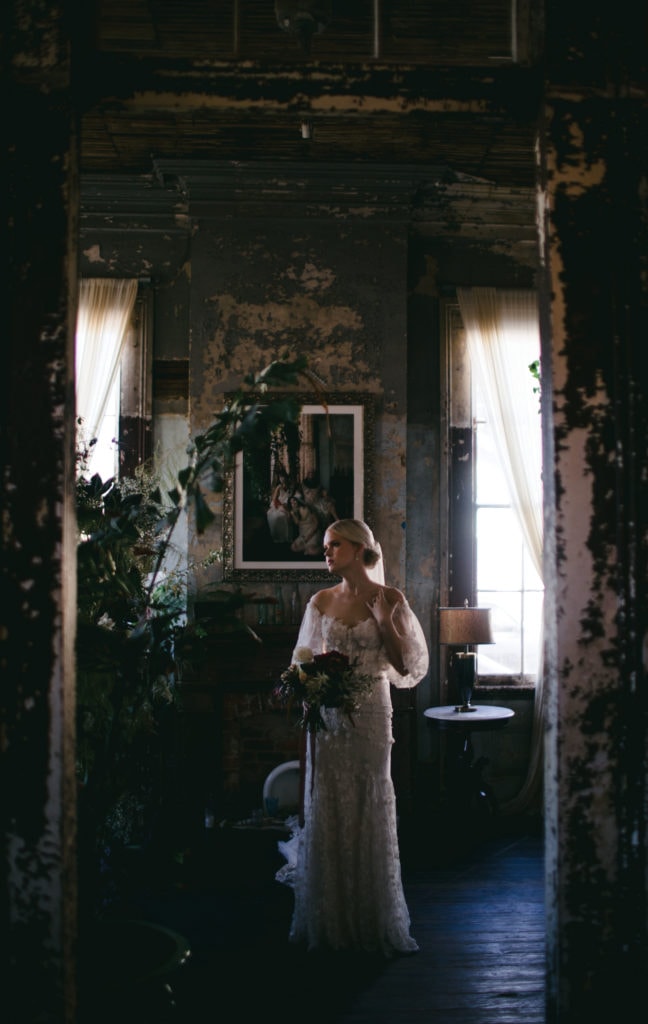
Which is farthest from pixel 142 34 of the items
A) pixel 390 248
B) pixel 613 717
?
pixel 613 717

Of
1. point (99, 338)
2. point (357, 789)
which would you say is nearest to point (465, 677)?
point (357, 789)

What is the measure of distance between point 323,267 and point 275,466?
1.54 metres

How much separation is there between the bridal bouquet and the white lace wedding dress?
0.10 m

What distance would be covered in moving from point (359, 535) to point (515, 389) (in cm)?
282

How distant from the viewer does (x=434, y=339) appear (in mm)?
6566

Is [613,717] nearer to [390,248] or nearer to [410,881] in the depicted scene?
[410,881]

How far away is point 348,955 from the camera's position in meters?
3.87

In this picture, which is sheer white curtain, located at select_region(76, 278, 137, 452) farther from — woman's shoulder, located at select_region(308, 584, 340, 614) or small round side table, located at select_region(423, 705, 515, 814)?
small round side table, located at select_region(423, 705, 515, 814)

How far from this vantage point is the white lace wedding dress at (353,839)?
12.8 feet

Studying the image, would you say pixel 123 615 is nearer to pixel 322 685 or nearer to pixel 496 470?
pixel 322 685

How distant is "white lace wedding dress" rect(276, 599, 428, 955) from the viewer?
3.90 meters

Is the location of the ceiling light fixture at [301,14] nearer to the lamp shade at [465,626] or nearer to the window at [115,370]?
the window at [115,370]

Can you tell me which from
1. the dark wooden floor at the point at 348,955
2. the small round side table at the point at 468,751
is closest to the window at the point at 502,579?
→ the small round side table at the point at 468,751

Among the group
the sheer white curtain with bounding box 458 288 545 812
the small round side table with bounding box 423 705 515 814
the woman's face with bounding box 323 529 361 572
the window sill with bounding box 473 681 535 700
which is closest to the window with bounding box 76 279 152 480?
the sheer white curtain with bounding box 458 288 545 812
